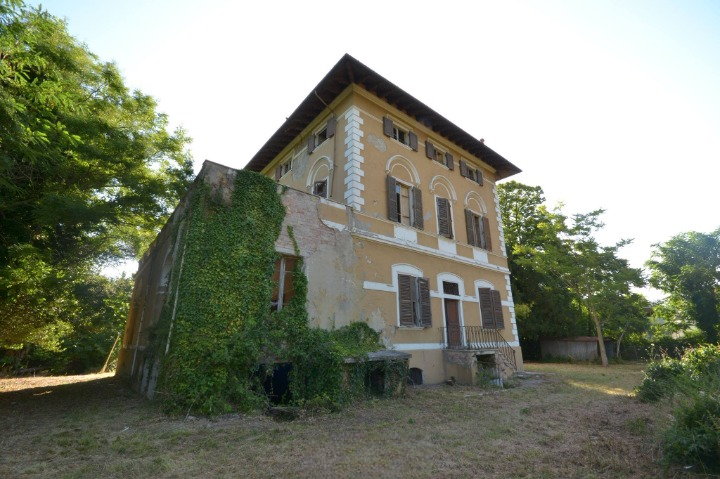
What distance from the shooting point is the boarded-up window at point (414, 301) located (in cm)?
1156

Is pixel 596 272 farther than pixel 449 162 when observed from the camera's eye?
Yes

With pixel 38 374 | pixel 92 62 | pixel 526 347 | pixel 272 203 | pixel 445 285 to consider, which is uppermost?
pixel 92 62

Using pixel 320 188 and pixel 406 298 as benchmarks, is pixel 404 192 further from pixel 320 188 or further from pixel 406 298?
pixel 406 298

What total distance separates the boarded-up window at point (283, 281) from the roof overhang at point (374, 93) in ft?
22.0

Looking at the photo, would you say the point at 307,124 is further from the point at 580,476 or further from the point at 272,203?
the point at 580,476

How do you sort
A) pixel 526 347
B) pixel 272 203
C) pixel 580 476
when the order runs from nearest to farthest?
pixel 580 476, pixel 272 203, pixel 526 347

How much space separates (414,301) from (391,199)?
3.62 meters

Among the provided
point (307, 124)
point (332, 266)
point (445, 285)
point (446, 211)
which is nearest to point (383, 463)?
point (332, 266)

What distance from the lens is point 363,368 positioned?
28.7 ft

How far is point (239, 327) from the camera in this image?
817 centimetres

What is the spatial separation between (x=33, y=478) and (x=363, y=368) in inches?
238

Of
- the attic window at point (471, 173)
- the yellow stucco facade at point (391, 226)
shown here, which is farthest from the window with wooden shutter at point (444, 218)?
the attic window at point (471, 173)

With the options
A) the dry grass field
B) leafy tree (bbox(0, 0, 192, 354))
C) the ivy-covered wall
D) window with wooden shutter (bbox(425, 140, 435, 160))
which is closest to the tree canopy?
window with wooden shutter (bbox(425, 140, 435, 160))

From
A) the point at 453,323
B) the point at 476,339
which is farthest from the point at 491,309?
the point at 453,323
